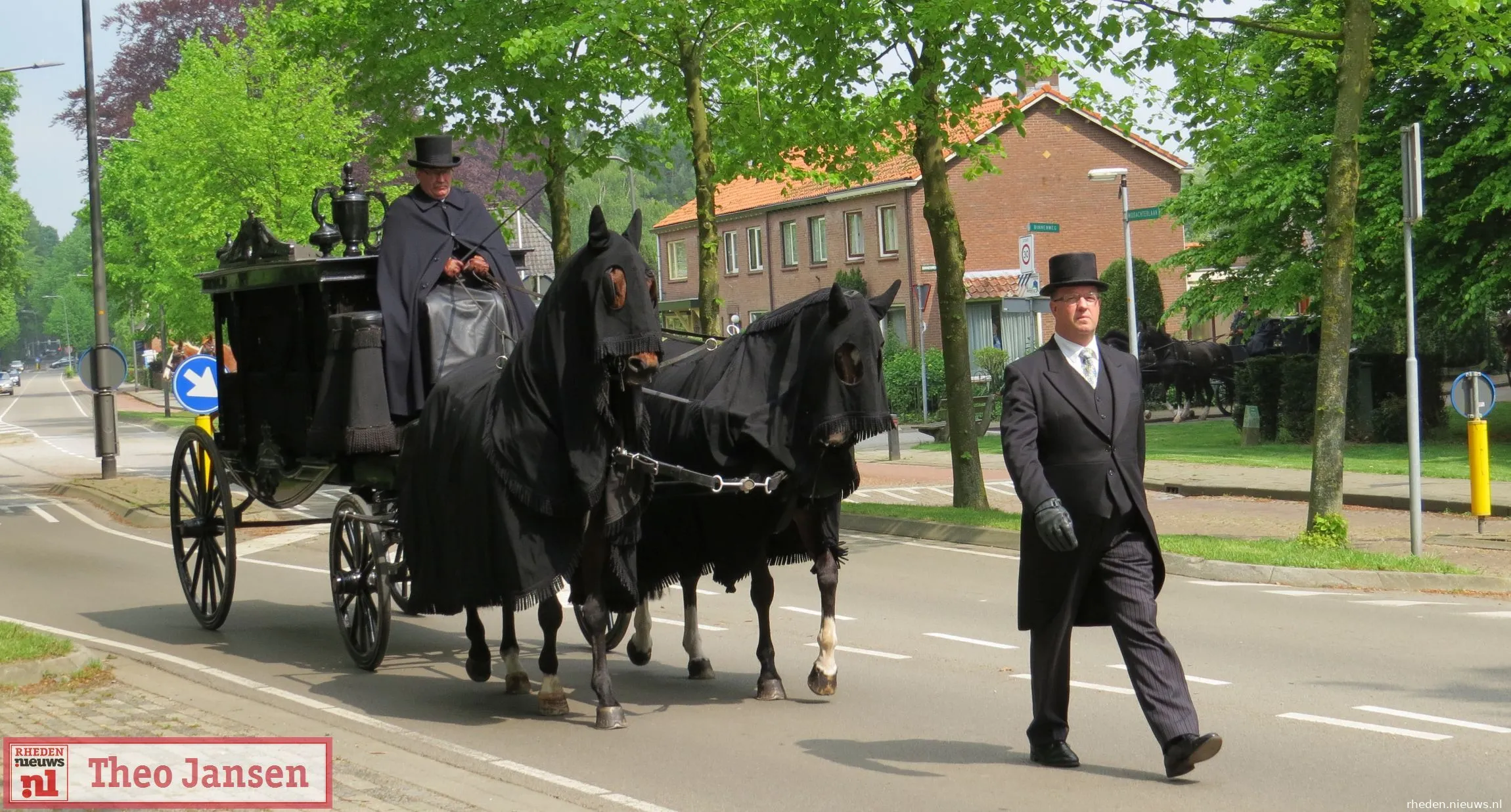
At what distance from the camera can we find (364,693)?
8.90 meters

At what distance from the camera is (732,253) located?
2312 inches

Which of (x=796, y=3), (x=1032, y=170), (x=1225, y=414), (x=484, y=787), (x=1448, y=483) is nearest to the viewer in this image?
(x=484, y=787)

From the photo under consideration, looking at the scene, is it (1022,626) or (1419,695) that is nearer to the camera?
(1022,626)

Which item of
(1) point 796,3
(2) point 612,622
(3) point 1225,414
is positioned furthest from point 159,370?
(2) point 612,622

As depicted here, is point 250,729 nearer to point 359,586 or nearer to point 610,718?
point 610,718

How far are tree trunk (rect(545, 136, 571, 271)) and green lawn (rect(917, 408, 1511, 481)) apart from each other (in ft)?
23.6

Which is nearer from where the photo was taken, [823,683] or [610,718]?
[610,718]

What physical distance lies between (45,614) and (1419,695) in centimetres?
960

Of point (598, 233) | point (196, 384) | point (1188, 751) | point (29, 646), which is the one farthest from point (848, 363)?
point (196, 384)

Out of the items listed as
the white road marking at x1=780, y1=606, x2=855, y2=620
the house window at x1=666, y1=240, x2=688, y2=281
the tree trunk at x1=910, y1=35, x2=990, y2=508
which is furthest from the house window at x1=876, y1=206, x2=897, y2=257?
the white road marking at x1=780, y1=606, x2=855, y2=620

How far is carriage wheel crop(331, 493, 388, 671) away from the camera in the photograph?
9.22 m

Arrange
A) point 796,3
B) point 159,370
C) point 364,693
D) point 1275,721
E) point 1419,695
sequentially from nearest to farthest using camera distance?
1. point 1275,721
2. point 1419,695
3. point 364,693
4. point 796,3
5. point 159,370

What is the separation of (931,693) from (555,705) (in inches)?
77.6

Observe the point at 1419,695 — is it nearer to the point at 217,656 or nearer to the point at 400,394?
the point at 400,394
